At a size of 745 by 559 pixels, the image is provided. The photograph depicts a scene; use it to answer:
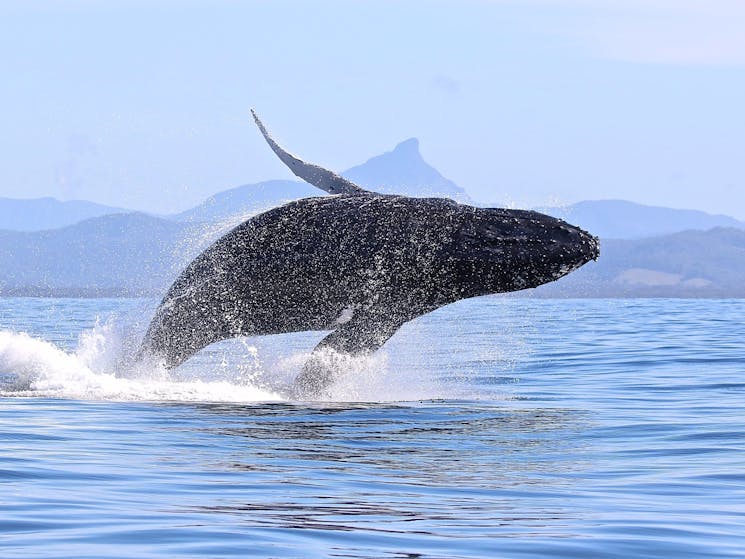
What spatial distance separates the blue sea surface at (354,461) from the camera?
898cm

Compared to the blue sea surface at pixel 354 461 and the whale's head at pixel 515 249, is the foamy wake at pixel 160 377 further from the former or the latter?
the whale's head at pixel 515 249

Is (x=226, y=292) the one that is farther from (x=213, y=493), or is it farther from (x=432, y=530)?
(x=432, y=530)

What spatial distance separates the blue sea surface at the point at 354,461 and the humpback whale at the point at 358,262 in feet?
3.30

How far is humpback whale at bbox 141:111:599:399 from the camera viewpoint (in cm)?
1603

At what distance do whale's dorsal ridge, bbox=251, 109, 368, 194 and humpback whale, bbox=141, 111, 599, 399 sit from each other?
18mm

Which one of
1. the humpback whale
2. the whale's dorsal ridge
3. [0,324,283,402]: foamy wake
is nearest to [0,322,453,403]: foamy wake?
[0,324,283,402]: foamy wake

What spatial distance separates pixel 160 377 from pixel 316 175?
3450mm

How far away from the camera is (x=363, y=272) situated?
53.7 ft

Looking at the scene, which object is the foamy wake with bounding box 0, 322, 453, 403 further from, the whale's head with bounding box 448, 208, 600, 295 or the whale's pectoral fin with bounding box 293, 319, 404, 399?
the whale's head with bounding box 448, 208, 600, 295

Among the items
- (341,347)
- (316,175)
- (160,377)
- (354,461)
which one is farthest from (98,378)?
(354,461)

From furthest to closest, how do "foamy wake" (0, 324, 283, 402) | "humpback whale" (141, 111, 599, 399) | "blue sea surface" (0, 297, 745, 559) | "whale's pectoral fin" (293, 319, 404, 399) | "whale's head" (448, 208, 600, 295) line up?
1. "whale's pectoral fin" (293, 319, 404, 399)
2. "foamy wake" (0, 324, 283, 402)
3. "humpback whale" (141, 111, 599, 399)
4. "whale's head" (448, 208, 600, 295)
5. "blue sea surface" (0, 297, 745, 559)

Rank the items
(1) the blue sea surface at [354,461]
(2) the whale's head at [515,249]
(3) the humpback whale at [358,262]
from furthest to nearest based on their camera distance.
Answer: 1. (3) the humpback whale at [358,262]
2. (2) the whale's head at [515,249]
3. (1) the blue sea surface at [354,461]

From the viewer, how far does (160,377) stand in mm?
18109

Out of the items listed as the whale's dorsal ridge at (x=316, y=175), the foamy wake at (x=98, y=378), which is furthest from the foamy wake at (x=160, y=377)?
the whale's dorsal ridge at (x=316, y=175)
